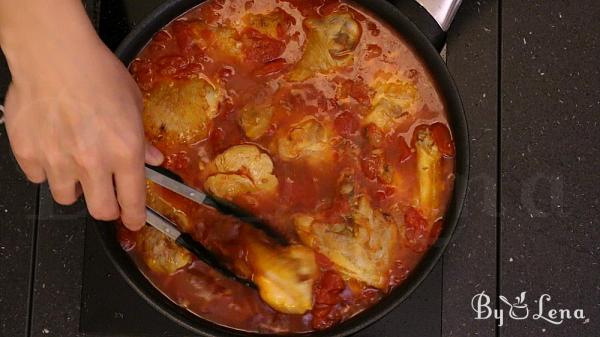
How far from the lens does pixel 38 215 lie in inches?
52.3

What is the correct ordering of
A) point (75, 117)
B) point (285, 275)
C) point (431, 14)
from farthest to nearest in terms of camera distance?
1. point (431, 14)
2. point (285, 275)
3. point (75, 117)

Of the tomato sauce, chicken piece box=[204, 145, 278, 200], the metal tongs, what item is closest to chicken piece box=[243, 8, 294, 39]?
the tomato sauce

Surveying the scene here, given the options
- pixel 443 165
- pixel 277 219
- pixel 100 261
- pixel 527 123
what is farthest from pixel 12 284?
pixel 527 123

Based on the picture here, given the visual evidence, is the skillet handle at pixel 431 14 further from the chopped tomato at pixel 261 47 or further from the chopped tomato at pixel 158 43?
the chopped tomato at pixel 158 43

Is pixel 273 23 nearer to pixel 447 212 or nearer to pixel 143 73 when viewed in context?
pixel 143 73

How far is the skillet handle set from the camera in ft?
4.05

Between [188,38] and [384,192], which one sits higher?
[188,38]

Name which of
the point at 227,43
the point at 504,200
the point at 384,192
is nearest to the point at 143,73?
the point at 227,43

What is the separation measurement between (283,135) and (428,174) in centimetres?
27

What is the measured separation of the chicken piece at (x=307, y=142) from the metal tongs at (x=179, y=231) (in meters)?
0.16

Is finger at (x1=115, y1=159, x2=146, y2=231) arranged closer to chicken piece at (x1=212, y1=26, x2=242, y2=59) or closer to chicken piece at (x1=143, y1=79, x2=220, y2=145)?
chicken piece at (x1=143, y1=79, x2=220, y2=145)

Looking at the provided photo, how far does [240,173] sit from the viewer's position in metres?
1.13

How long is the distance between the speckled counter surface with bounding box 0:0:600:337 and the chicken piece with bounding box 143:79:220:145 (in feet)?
0.71

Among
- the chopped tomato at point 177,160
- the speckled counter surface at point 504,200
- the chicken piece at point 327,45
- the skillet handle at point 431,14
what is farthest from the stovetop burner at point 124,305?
the skillet handle at point 431,14
